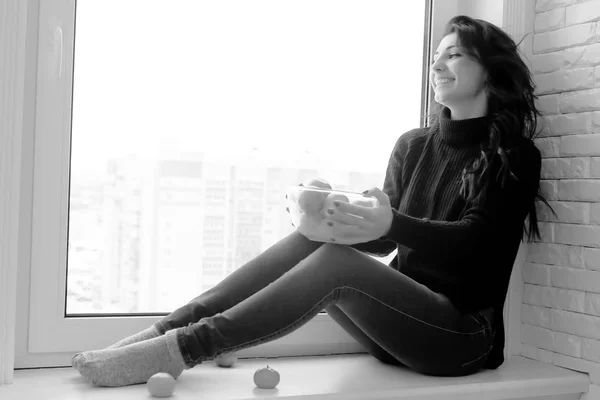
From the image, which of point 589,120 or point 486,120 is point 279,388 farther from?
point 589,120

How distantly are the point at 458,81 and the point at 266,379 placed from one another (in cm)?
86

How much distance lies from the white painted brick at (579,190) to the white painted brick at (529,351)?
0.42 metres

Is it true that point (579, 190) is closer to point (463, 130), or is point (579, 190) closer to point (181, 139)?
point (463, 130)

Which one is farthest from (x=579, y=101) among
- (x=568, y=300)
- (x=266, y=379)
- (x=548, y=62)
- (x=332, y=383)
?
(x=266, y=379)

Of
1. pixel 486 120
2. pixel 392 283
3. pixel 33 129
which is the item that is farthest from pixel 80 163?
pixel 486 120

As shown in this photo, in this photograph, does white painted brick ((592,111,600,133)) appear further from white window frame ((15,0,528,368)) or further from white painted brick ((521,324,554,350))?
white window frame ((15,0,528,368))

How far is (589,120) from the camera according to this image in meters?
1.79

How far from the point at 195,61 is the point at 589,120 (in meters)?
0.99

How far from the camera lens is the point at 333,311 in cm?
172

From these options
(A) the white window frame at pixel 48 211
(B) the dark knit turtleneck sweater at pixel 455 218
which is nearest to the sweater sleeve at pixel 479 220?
(B) the dark knit turtleneck sweater at pixel 455 218

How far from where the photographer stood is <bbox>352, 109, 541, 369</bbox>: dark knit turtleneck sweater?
1.59 m

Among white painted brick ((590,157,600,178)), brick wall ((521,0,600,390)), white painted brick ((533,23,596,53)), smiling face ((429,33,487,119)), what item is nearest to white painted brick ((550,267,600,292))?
brick wall ((521,0,600,390))

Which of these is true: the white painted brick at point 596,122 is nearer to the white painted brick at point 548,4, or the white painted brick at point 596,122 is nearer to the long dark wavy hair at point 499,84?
the long dark wavy hair at point 499,84

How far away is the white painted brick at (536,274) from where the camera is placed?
1.90 metres
